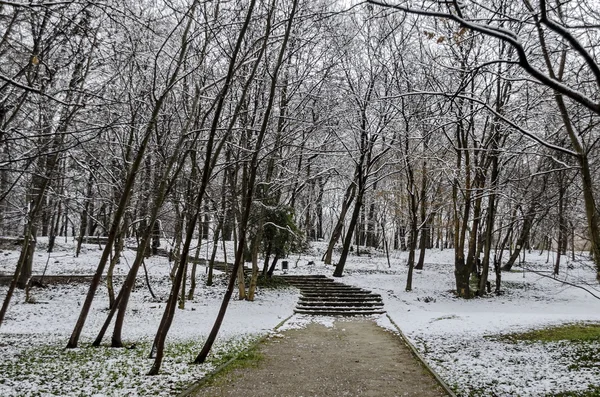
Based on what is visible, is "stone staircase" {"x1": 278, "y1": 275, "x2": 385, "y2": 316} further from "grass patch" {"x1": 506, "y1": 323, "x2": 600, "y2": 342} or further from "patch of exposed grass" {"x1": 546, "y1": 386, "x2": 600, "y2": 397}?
"patch of exposed grass" {"x1": 546, "y1": 386, "x2": 600, "y2": 397}

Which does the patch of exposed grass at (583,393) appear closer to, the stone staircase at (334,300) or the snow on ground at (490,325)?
the snow on ground at (490,325)

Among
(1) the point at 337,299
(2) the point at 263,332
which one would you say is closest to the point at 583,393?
(2) the point at 263,332

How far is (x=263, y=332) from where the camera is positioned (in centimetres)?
1116

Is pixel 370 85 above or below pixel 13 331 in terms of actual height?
above

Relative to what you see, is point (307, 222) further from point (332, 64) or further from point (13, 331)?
point (13, 331)

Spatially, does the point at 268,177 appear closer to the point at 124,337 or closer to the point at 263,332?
the point at 263,332

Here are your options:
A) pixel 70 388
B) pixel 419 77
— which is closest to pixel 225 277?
pixel 419 77

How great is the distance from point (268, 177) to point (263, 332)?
279 inches

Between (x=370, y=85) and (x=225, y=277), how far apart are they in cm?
1190

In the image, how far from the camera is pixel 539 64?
34.3 feet

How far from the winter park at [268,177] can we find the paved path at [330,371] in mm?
61

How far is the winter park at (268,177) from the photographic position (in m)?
A: 6.12

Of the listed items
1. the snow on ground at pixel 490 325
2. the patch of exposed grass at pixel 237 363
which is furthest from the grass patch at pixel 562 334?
the patch of exposed grass at pixel 237 363

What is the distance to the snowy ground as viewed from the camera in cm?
639
